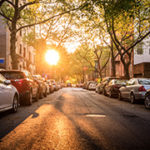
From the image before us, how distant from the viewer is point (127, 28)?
2534 cm

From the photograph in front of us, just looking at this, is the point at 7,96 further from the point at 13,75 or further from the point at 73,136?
the point at 73,136

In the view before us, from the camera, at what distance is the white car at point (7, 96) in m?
8.05

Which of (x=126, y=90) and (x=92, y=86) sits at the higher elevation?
(x=126, y=90)

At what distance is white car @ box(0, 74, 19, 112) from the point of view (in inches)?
317

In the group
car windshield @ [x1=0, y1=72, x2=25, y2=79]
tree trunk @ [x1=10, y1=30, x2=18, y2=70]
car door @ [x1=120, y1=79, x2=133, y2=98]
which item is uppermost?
tree trunk @ [x1=10, y1=30, x2=18, y2=70]

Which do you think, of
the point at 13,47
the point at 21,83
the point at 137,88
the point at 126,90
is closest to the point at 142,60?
the point at 126,90

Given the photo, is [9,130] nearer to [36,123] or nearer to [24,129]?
[24,129]

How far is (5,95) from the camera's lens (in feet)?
27.3

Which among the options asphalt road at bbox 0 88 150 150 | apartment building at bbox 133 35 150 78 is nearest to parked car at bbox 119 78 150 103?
asphalt road at bbox 0 88 150 150

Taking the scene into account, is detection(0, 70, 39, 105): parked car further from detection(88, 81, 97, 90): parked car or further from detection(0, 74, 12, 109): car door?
detection(88, 81, 97, 90): parked car

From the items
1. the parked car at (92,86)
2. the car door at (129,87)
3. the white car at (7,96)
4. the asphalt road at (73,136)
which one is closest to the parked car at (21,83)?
the white car at (7,96)

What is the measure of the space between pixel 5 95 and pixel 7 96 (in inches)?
9.8

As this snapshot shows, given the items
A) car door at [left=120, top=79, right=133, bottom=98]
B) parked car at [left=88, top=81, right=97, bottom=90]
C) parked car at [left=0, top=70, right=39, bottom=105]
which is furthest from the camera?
parked car at [left=88, top=81, right=97, bottom=90]

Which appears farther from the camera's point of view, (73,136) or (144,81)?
(144,81)
